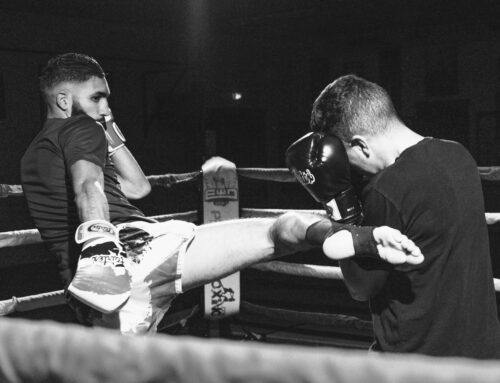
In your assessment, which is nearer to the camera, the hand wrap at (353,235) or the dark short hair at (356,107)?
the hand wrap at (353,235)

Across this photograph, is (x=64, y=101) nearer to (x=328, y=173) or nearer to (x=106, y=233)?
(x=106, y=233)

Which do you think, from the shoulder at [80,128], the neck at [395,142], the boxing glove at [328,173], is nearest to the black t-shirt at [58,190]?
the shoulder at [80,128]

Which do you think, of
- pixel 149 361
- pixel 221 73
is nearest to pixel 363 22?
pixel 221 73

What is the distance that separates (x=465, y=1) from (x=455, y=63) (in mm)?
2097

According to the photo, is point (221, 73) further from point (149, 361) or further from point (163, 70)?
point (149, 361)

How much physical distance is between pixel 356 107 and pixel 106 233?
0.74 metres

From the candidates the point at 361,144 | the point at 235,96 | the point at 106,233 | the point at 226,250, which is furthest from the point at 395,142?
the point at 235,96

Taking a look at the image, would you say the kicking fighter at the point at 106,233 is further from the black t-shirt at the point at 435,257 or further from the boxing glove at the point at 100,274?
the black t-shirt at the point at 435,257

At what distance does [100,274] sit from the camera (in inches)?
63.2

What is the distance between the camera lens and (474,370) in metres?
0.53

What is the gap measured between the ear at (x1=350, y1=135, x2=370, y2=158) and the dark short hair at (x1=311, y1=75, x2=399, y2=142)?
1cm

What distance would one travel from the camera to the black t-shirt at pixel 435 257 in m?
1.46

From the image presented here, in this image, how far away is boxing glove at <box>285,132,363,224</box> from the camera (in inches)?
66.9

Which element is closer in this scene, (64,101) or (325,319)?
(64,101)
